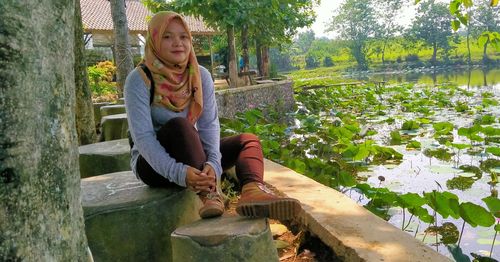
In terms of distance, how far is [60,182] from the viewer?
77 centimetres

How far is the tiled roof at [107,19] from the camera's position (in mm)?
12127

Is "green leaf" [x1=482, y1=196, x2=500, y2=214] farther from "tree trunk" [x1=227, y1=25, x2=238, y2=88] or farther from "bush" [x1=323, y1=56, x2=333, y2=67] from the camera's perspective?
"bush" [x1=323, y1=56, x2=333, y2=67]

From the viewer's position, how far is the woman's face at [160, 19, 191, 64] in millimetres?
1711

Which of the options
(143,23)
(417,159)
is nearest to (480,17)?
(143,23)

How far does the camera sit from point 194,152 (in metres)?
1.61

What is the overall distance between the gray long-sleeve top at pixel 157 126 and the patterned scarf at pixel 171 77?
0.12 ft

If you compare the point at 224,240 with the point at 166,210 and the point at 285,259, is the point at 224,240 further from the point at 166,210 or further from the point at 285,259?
the point at 285,259

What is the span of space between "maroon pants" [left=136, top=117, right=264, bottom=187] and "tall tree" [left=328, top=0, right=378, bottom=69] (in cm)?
3997

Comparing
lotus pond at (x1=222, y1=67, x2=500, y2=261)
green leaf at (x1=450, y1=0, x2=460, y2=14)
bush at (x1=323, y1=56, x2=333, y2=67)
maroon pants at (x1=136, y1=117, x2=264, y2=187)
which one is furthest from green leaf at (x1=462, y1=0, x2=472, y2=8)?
bush at (x1=323, y1=56, x2=333, y2=67)

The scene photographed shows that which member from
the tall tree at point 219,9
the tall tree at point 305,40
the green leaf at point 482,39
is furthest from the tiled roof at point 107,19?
the tall tree at point 305,40

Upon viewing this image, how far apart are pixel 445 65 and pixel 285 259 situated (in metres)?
36.9

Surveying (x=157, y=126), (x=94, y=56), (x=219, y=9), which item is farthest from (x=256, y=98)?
(x=94, y=56)

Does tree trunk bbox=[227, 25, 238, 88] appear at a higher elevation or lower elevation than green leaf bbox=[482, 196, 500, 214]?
higher

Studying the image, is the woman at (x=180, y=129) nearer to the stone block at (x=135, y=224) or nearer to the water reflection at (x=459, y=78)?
the stone block at (x=135, y=224)
